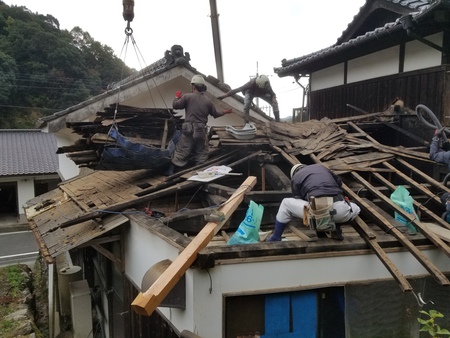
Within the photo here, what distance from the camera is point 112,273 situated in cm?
799

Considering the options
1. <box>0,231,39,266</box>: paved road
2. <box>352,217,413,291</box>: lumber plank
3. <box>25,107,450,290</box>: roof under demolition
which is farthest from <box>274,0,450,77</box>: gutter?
<box>0,231,39,266</box>: paved road

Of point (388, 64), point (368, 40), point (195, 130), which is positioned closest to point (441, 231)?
point (195, 130)

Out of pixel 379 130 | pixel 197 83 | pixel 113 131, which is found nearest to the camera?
pixel 113 131

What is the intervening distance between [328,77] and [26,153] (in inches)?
790

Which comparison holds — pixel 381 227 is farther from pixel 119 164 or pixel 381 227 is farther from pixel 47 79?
pixel 47 79

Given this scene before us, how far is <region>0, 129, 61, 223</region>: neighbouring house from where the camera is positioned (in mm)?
19875

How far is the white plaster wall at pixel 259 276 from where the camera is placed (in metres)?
3.79

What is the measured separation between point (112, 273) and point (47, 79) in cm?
3612

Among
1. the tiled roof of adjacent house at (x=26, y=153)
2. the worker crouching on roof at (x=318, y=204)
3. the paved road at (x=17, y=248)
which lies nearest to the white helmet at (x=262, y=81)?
the worker crouching on roof at (x=318, y=204)

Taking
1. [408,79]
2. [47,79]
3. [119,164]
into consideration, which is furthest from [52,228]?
[47,79]

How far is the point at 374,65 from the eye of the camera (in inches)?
409

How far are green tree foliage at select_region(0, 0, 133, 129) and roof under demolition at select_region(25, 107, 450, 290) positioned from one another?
29.3 meters

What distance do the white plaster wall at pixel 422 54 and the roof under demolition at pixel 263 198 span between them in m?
1.49

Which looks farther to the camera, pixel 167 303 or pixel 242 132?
pixel 242 132
